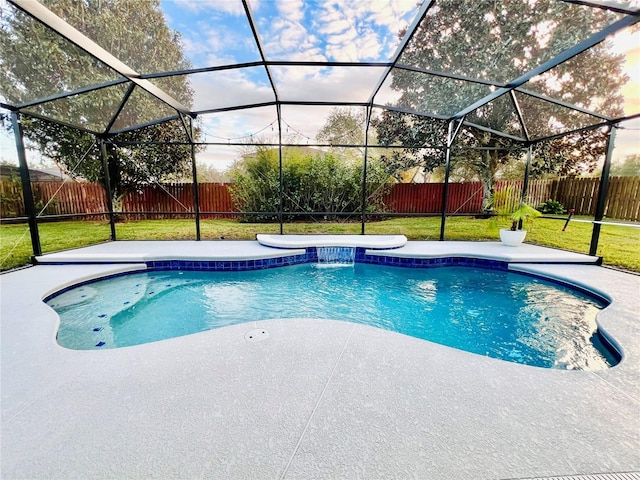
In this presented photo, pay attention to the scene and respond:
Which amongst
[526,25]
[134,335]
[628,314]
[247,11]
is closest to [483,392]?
[628,314]

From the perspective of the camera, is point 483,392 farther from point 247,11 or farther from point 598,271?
point 598,271

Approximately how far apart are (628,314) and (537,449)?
8.66 ft

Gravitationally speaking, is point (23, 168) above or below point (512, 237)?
above

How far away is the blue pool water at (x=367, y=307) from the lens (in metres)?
2.64

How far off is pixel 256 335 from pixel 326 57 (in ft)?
12.7

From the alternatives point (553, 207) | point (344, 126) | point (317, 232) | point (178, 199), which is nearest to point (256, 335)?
point (317, 232)

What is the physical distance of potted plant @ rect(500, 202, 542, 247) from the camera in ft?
18.1

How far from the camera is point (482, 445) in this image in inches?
46.1

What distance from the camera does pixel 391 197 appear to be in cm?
962

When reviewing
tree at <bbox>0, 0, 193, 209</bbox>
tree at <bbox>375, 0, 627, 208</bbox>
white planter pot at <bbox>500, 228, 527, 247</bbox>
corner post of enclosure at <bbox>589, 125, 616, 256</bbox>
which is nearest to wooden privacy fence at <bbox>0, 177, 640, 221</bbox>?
Result: white planter pot at <bbox>500, 228, 527, 247</bbox>

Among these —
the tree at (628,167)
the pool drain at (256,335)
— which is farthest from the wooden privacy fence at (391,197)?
the pool drain at (256,335)

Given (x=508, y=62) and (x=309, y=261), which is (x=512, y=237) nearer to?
(x=508, y=62)

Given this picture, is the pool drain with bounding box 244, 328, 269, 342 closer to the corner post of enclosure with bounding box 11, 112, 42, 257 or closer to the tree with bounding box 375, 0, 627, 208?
the tree with bounding box 375, 0, 627, 208

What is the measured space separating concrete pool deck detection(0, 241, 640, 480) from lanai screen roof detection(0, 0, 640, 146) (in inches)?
128
